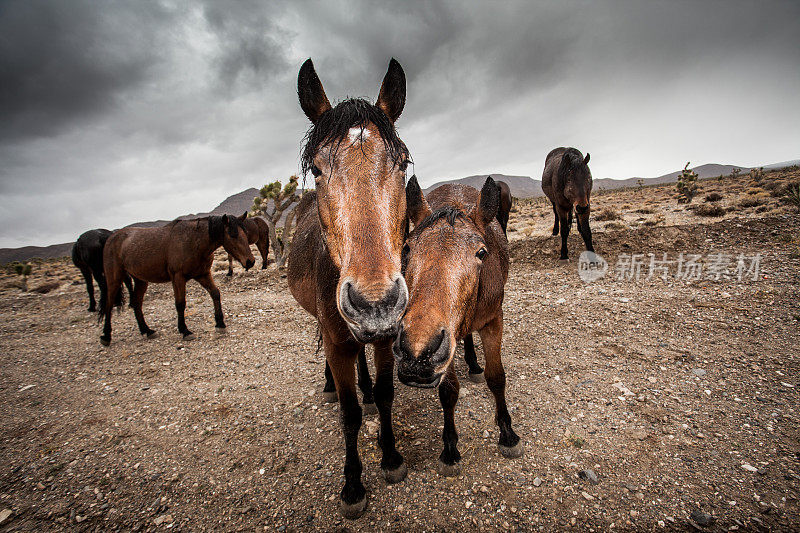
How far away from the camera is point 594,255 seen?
8.74 m

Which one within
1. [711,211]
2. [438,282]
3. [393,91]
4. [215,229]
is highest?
[393,91]

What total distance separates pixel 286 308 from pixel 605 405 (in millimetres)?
7370

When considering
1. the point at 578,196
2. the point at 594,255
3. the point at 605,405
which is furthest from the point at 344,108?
the point at 594,255

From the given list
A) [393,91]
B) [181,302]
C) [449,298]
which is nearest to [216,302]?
[181,302]

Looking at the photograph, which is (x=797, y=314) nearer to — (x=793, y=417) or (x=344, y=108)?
(x=793, y=417)

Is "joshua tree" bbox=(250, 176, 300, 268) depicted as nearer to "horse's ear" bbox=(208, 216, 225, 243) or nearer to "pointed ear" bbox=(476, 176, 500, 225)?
"horse's ear" bbox=(208, 216, 225, 243)

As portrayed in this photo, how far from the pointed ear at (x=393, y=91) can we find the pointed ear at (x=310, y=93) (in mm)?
491

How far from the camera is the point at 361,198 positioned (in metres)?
1.90

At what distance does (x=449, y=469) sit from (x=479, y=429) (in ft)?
2.38

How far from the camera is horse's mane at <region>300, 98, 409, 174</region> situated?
6.99 ft

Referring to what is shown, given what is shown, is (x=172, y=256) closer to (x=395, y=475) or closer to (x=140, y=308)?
(x=140, y=308)

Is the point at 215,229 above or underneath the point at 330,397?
above

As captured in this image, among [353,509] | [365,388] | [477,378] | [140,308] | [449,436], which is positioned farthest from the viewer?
[140,308]
